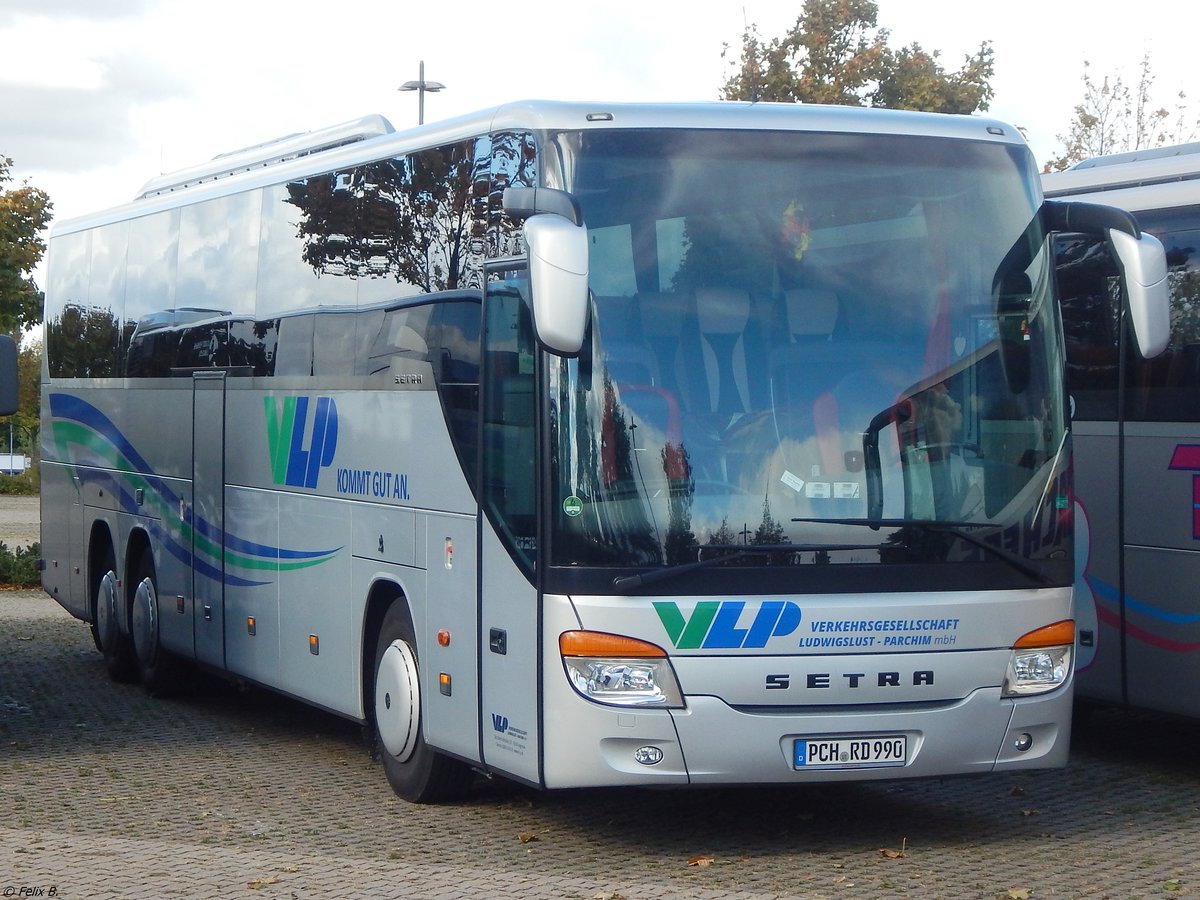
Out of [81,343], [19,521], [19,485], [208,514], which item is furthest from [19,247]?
[208,514]

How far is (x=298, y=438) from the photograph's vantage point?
1110cm

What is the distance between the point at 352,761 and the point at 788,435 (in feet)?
14.9

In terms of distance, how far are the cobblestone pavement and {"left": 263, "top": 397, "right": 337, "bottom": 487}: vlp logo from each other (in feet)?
5.81

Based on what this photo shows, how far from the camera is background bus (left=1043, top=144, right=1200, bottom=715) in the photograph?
10336mm

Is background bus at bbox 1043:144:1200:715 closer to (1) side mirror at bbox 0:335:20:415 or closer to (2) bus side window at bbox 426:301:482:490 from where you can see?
(2) bus side window at bbox 426:301:482:490

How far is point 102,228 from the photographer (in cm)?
1553

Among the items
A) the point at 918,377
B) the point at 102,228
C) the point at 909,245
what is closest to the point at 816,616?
the point at 918,377

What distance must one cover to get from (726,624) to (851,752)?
0.83 metres

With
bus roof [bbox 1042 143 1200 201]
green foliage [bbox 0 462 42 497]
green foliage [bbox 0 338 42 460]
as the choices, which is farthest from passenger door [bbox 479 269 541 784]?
green foliage [bbox 0 338 42 460]

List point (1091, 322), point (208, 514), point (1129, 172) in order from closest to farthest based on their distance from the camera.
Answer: point (1091, 322) < point (1129, 172) < point (208, 514)

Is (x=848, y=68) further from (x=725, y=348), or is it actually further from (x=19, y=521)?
(x=725, y=348)

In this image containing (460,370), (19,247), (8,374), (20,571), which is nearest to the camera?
(460,370)

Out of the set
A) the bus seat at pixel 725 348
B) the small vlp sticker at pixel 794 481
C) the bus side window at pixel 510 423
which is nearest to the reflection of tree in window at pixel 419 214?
the bus side window at pixel 510 423

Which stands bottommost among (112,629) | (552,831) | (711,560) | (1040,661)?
(552,831)
